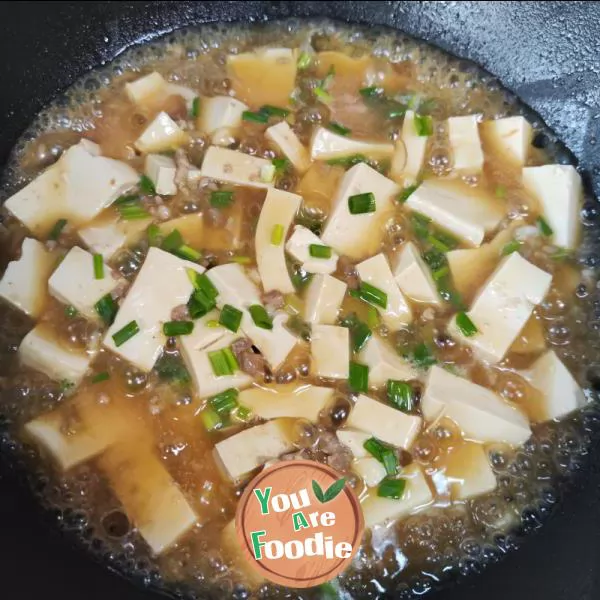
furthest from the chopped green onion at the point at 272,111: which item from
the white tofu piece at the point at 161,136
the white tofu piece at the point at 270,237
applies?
the white tofu piece at the point at 270,237

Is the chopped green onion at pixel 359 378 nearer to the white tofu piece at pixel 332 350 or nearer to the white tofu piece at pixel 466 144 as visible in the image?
the white tofu piece at pixel 332 350

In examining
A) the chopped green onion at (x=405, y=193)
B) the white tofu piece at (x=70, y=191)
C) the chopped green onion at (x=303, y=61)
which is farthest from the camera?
the chopped green onion at (x=303, y=61)

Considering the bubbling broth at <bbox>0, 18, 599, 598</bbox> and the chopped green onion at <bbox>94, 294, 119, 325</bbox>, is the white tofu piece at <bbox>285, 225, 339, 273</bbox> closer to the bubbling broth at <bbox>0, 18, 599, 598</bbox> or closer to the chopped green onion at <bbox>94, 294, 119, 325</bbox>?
the bubbling broth at <bbox>0, 18, 599, 598</bbox>

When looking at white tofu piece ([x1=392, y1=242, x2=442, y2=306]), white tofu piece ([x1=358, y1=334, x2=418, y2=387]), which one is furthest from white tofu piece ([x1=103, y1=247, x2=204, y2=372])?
white tofu piece ([x1=392, y1=242, x2=442, y2=306])

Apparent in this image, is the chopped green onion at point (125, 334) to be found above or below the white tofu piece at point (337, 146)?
below

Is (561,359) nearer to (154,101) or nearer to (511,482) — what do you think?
(511,482)

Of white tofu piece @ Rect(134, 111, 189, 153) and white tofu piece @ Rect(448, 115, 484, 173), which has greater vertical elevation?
white tofu piece @ Rect(134, 111, 189, 153)

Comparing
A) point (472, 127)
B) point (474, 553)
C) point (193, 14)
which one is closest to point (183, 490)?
point (474, 553)

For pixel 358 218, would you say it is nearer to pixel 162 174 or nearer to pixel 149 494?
pixel 162 174
